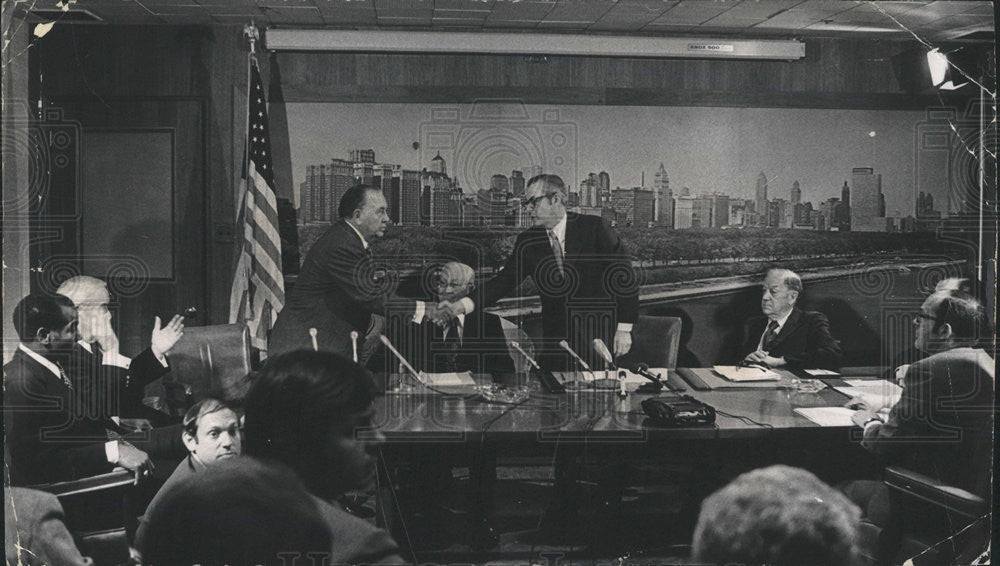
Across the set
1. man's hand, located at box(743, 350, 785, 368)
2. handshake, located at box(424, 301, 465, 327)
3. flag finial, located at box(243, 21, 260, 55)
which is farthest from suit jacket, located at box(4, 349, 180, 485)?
man's hand, located at box(743, 350, 785, 368)

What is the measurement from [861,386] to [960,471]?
561 millimetres

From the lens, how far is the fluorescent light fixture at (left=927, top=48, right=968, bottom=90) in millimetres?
3227

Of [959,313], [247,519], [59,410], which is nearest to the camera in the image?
[247,519]

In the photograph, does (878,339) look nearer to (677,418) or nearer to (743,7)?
(677,418)

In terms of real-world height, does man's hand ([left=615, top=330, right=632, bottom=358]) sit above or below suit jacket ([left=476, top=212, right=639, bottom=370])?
below

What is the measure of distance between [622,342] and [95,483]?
2.13 metres

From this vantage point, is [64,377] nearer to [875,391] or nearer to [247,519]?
[247,519]

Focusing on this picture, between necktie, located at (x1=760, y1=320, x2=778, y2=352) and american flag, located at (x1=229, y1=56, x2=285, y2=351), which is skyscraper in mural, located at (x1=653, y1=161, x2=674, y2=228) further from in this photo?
american flag, located at (x1=229, y1=56, x2=285, y2=351)

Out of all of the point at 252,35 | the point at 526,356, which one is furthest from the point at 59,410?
the point at 526,356

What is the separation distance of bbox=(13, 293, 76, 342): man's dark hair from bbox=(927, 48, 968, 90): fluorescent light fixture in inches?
142

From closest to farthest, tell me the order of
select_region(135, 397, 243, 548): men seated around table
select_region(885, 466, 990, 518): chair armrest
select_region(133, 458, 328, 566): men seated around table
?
1. select_region(133, 458, 328, 566): men seated around table
2. select_region(135, 397, 243, 548): men seated around table
3. select_region(885, 466, 990, 518): chair armrest

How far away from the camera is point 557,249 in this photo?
10.3 feet

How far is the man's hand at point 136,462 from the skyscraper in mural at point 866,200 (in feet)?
9.68

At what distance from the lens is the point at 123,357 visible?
3092 millimetres
